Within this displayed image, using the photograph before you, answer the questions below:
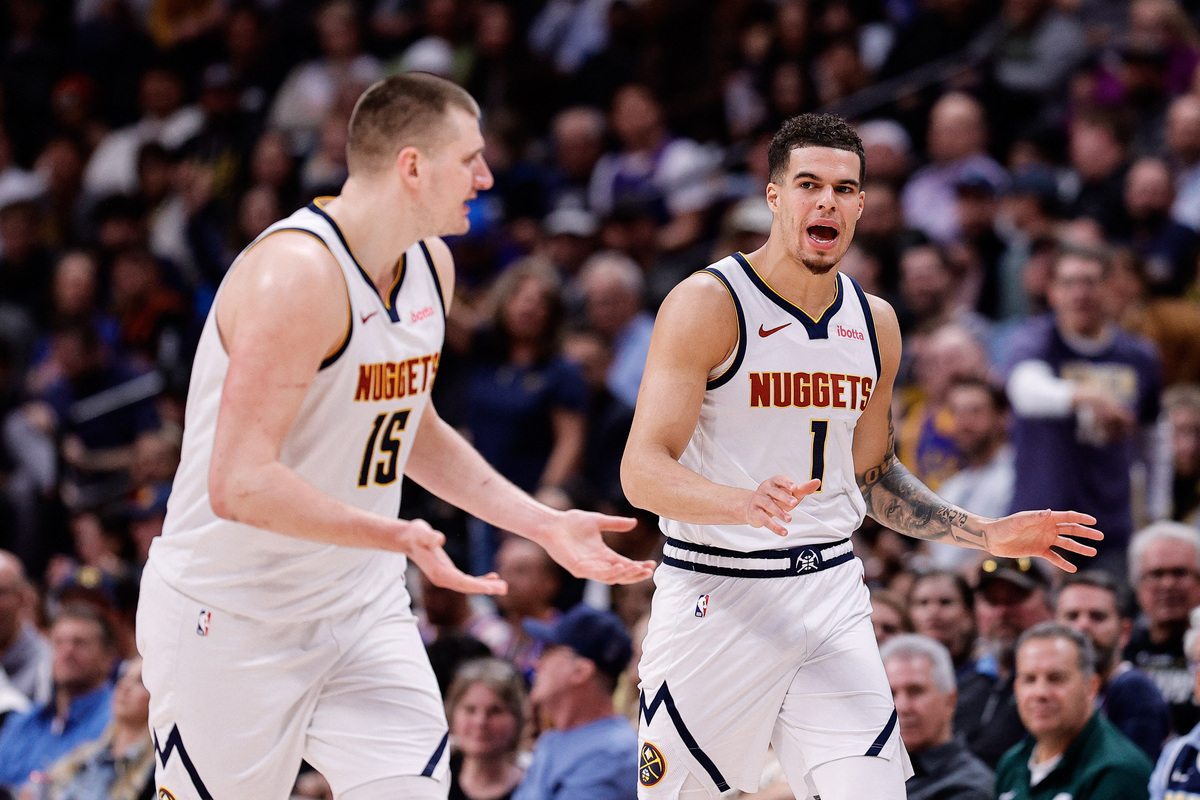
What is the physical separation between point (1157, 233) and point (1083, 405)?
287 centimetres

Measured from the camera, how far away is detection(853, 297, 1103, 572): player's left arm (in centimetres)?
470

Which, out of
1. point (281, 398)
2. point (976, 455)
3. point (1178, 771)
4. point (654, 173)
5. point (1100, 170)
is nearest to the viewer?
point (281, 398)

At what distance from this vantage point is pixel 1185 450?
8.53 meters

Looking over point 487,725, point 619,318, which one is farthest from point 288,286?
point 619,318

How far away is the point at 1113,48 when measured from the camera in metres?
11.9

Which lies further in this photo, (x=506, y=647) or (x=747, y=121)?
→ (x=747, y=121)

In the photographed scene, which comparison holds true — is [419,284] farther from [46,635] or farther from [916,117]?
[916,117]

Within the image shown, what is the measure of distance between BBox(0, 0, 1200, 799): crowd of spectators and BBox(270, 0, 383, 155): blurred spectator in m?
0.04

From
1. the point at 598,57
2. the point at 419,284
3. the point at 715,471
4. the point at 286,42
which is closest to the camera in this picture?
the point at 419,284

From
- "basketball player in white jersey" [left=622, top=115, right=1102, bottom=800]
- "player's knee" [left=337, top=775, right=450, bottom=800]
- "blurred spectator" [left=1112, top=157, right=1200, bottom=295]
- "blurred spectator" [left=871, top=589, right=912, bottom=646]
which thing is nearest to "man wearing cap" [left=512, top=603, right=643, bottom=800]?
"blurred spectator" [left=871, top=589, right=912, bottom=646]

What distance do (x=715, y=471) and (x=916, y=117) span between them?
8517 millimetres

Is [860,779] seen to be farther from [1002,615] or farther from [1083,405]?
Result: [1083,405]

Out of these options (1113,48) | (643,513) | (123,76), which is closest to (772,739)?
(643,513)

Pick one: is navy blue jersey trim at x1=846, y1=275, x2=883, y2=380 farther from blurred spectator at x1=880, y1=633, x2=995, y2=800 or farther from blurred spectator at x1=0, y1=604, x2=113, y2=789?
blurred spectator at x1=0, y1=604, x2=113, y2=789
